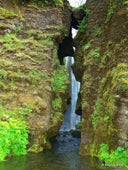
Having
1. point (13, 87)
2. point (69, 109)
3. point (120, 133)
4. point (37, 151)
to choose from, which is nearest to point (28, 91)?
point (13, 87)

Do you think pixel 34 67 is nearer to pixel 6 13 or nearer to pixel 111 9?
pixel 6 13

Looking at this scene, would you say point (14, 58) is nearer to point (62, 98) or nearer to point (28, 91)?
point (28, 91)

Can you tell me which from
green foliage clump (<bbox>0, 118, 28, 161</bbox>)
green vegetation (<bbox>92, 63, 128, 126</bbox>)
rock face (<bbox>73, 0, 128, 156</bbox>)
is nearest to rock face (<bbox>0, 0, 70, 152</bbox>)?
green foliage clump (<bbox>0, 118, 28, 161</bbox>)

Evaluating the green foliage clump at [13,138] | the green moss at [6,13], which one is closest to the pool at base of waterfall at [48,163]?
the green foliage clump at [13,138]

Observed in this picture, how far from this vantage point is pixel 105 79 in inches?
529

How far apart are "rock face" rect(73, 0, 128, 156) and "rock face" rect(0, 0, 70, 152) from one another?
5.45ft

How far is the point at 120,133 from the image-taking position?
34.7ft

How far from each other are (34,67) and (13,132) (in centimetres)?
386

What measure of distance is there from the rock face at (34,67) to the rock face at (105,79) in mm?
1660

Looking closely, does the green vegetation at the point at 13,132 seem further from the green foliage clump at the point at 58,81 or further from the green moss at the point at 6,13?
the green moss at the point at 6,13

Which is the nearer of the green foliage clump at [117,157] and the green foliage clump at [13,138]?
the green foliage clump at [117,157]

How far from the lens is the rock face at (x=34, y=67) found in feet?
45.0

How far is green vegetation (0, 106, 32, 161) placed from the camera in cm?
1182

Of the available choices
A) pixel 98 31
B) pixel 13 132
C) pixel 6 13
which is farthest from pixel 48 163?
pixel 6 13
